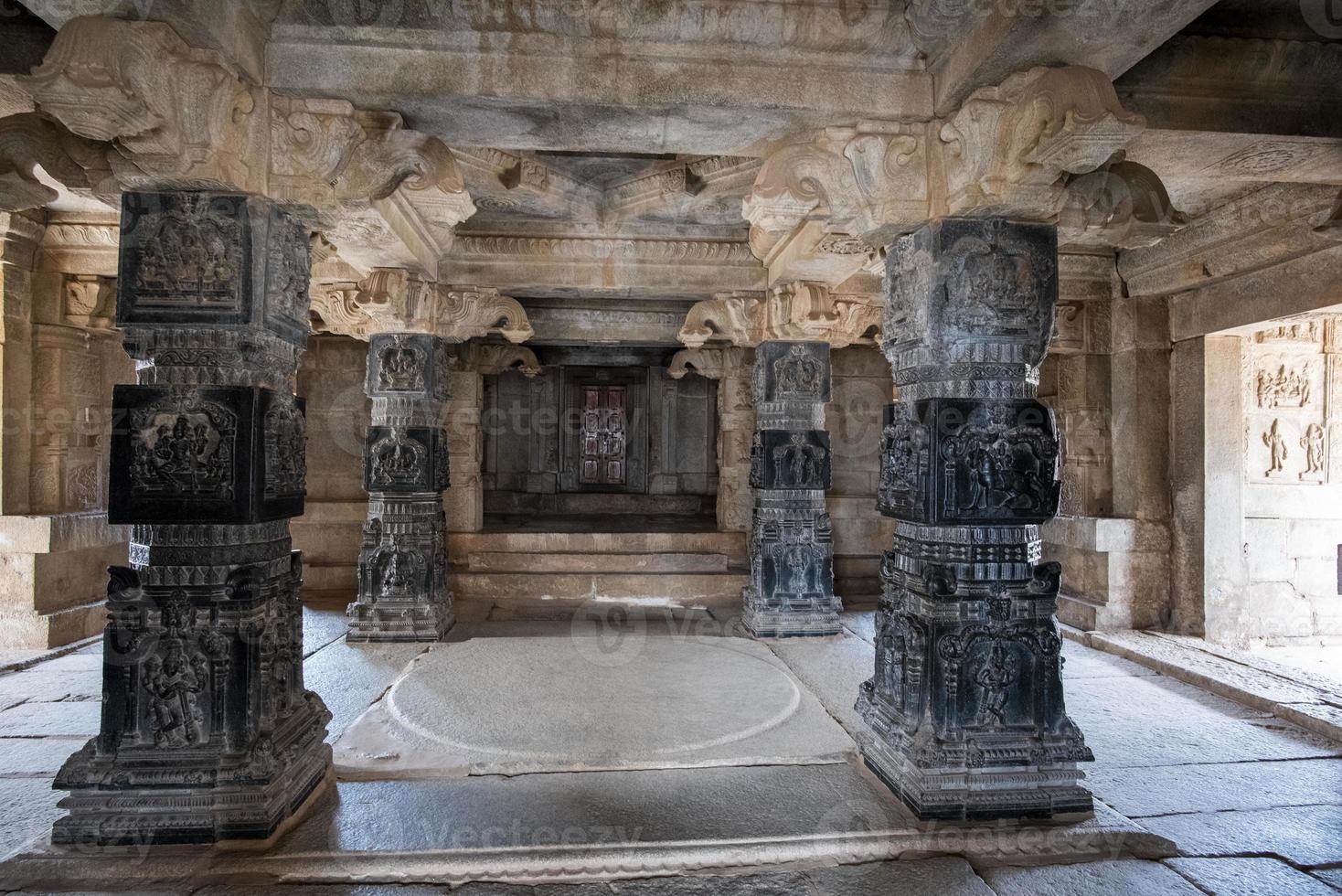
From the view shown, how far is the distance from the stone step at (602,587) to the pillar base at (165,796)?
453 centimetres

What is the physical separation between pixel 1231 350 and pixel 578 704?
18.7ft

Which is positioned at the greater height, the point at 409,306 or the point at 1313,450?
the point at 409,306

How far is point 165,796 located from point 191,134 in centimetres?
234

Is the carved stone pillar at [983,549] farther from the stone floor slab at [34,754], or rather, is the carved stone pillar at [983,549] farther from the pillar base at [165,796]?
the stone floor slab at [34,754]

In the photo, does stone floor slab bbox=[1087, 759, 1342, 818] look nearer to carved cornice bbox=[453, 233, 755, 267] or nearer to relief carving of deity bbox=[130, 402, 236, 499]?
relief carving of deity bbox=[130, 402, 236, 499]

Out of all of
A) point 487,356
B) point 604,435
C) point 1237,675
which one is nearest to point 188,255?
point 487,356

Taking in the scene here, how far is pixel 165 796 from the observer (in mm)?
2453

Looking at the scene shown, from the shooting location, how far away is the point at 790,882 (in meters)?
2.33

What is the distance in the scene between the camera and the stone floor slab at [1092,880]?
2307mm

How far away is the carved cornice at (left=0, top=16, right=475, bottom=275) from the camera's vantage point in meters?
2.10

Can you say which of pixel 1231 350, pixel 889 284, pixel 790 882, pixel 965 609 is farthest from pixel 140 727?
pixel 1231 350

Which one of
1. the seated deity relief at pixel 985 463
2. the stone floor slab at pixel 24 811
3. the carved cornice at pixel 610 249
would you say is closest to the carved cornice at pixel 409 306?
the carved cornice at pixel 610 249

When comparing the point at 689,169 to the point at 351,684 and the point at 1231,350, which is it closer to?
the point at 351,684

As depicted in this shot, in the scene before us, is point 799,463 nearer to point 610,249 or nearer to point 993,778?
point 610,249
